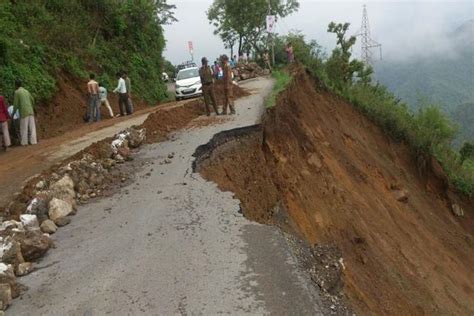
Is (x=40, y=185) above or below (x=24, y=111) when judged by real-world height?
below

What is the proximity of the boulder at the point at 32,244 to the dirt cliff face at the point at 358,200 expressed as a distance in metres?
2.86

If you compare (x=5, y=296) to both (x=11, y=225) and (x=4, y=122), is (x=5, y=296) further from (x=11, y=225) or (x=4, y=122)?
(x=4, y=122)

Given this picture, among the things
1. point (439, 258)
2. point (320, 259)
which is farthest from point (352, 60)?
point (320, 259)

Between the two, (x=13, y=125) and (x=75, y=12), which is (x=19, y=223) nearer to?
(x=13, y=125)

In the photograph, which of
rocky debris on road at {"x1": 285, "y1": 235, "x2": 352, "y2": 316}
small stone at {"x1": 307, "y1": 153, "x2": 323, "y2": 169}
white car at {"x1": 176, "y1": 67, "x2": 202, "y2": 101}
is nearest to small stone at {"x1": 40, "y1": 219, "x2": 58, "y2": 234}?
rocky debris on road at {"x1": 285, "y1": 235, "x2": 352, "y2": 316}

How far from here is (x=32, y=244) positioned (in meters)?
6.17

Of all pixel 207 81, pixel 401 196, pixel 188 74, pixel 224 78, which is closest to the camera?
pixel 207 81

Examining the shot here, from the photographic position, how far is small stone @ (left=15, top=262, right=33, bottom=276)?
5.77 m

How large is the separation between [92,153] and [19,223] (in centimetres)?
338

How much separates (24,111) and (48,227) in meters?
7.13

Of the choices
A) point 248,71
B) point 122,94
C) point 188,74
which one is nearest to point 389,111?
point 188,74

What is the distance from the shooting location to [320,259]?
6.00 meters

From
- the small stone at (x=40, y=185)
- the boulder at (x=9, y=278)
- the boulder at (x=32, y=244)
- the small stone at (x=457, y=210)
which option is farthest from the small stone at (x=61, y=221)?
the small stone at (x=457, y=210)

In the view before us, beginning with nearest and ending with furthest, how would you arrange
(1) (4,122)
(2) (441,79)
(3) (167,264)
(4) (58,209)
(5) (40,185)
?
(3) (167,264) < (4) (58,209) < (5) (40,185) < (1) (4,122) < (2) (441,79)
